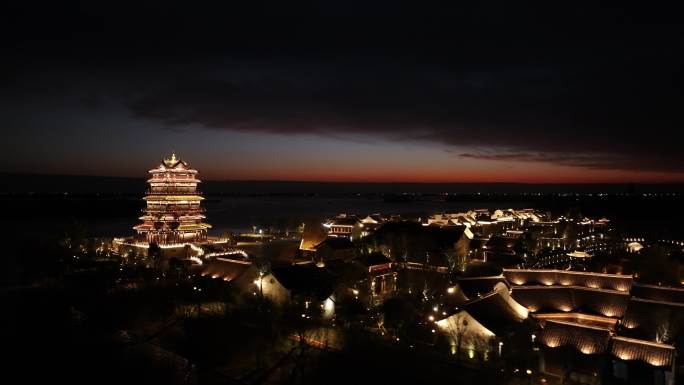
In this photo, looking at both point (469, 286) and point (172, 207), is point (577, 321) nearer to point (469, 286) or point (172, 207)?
point (469, 286)

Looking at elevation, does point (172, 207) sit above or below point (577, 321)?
above

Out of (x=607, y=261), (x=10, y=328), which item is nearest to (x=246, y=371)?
(x=10, y=328)

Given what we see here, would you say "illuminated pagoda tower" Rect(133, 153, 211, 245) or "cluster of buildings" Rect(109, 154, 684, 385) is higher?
"illuminated pagoda tower" Rect(133, 153, 211, 245)

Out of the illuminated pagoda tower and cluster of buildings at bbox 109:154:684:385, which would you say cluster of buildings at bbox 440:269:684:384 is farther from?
the illuminated pagoda tower

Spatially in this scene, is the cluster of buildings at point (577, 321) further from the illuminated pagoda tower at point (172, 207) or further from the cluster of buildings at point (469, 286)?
the illuminated pagoda tower at point (172, 207)

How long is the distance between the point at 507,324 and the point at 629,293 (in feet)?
18.7

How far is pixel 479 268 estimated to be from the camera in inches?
963

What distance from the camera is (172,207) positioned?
30328 mm

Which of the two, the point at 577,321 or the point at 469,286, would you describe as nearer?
the point at 577,321

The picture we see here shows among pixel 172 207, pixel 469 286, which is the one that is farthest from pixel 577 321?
pixel 172 207

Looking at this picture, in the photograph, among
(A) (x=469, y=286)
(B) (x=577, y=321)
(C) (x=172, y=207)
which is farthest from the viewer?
(C) (x=172, y=207)

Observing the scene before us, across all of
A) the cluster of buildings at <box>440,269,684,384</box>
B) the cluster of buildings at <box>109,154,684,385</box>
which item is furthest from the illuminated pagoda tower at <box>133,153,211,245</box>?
the cluster of buildings at <box>440,269,684,384</box>

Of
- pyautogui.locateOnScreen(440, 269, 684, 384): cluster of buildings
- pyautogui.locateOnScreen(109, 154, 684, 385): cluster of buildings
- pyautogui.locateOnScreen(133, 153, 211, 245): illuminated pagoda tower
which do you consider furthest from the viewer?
pyautogui.locateOnScreen(133, 153, 211, 245): illuminated pagoda tower

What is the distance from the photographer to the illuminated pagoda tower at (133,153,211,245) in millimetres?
29562
